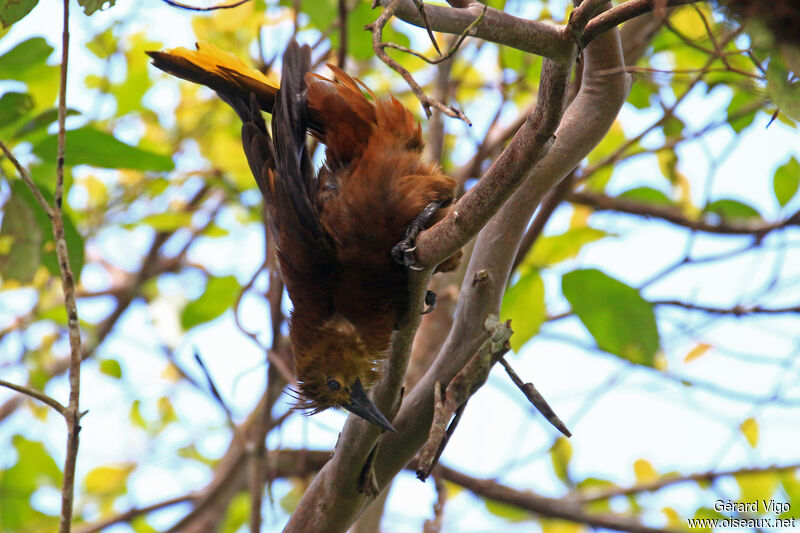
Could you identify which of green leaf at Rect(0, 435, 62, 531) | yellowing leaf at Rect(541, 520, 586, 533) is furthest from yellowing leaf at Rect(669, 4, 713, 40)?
green leaf at Rect(0, 435, 62, 531)

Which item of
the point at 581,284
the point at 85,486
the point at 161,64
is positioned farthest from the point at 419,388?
the point at 85,486

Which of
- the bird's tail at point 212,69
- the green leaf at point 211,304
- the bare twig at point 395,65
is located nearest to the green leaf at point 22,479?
the green leaf at point 211,304

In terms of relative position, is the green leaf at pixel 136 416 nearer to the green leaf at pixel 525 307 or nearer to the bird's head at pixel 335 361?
the bird's head at pixel 335 361

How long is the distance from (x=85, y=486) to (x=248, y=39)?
9.35 feet

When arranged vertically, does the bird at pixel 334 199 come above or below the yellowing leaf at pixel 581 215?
below

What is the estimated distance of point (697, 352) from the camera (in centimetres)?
401

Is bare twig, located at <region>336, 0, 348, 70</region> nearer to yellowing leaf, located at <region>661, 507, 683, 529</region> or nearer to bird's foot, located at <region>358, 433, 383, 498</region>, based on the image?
bird's foot, located at <region>358, 433, 383, 498</region>

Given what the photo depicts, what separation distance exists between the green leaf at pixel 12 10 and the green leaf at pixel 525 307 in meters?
2.01

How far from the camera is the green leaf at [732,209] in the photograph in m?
3.59

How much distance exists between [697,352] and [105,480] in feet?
11.6

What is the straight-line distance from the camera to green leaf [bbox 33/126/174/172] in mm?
2512

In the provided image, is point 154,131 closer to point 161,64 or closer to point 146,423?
point 146,423

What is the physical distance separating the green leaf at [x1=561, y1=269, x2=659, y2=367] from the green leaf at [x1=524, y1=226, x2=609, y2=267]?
39 centimetres

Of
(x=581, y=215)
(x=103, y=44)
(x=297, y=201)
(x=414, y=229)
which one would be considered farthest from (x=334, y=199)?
(x=103, y=44)
